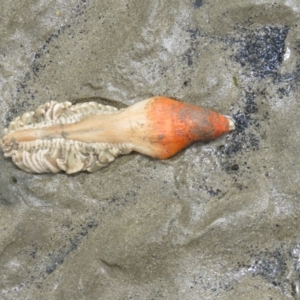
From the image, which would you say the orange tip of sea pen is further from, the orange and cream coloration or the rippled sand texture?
the rippled sand texture

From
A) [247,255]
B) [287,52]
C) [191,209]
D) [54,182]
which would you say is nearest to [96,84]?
[54,182]

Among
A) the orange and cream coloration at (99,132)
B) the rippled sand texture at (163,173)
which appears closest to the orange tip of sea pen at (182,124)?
the orange and cream coloration at (99,132)

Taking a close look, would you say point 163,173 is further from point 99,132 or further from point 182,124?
point 99,132

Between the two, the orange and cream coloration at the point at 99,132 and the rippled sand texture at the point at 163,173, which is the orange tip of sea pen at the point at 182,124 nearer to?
the orange and cream coloration at the point at 99,132

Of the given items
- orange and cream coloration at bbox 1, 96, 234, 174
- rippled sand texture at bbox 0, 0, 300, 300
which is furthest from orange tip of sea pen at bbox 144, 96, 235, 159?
rippled sand texture at bbox 0, 0, 300, 300

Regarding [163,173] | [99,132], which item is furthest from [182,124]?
[99,132]
